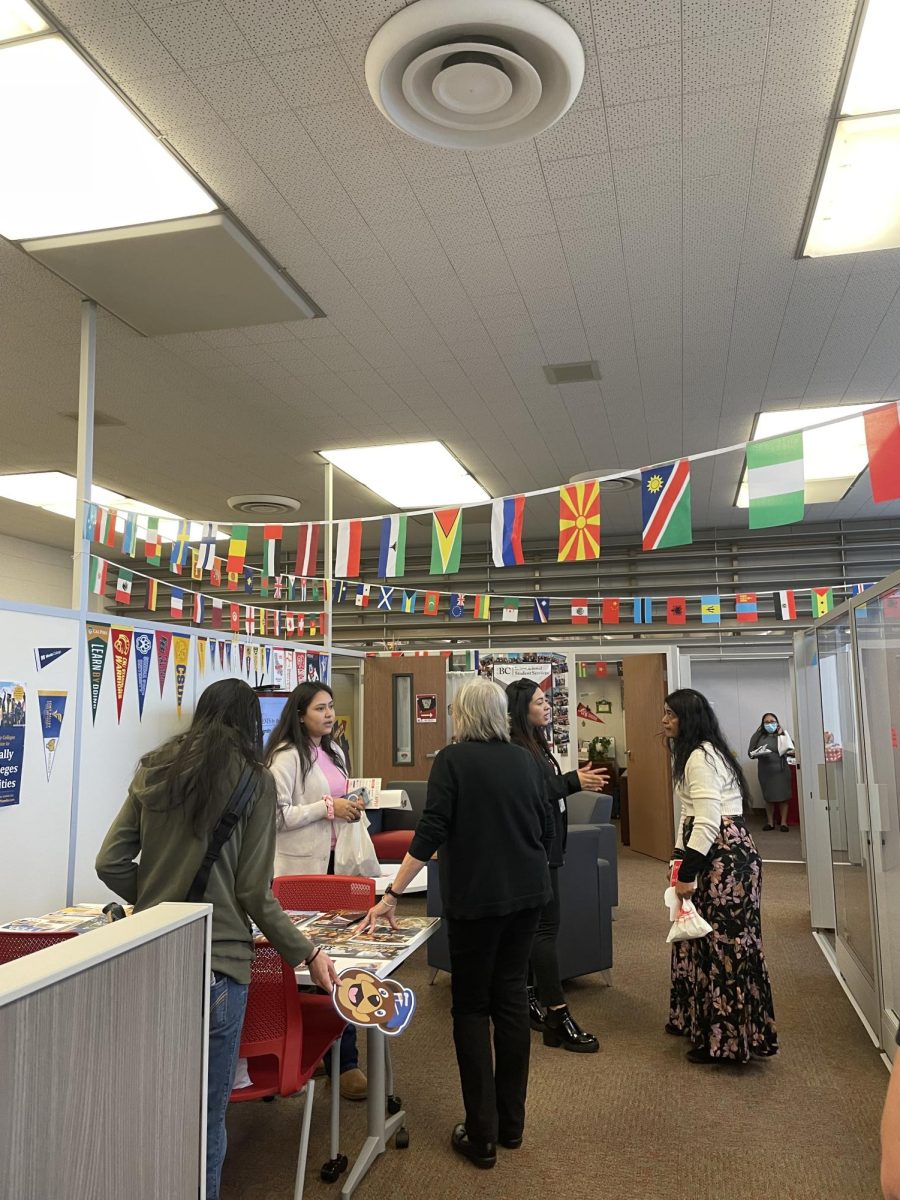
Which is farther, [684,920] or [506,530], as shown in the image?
[506,530]

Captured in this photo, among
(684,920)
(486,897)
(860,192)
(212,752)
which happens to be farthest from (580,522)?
(212,752)

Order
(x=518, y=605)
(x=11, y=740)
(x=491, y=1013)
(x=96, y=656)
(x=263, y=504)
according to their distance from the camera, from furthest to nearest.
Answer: (x=518, y=605) → (x=263, y=504) → (x=96, y=656) → (x=11, y=740) → (x=491, y=1013)

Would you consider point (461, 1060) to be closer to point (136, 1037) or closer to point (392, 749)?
point (136, 1037)

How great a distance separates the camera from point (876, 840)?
151 inches

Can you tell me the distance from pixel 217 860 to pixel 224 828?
0.28 feet

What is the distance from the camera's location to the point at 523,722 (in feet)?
13.1

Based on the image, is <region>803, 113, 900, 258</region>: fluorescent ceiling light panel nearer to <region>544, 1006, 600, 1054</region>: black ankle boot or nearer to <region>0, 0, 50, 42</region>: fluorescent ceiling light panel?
<region>0, 0, 50, 42</region>: fluorescent ceiling light panel

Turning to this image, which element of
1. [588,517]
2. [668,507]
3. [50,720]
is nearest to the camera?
[50,720]

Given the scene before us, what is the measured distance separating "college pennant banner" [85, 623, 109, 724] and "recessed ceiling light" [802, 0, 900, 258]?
11.9ft

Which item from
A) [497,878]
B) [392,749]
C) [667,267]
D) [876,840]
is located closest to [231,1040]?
[497,878]

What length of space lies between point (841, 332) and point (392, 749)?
5652 mm

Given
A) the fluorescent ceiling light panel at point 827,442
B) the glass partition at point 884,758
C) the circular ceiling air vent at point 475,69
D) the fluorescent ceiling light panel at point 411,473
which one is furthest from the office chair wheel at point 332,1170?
the fluorescent ceiling light panel at point 411,473

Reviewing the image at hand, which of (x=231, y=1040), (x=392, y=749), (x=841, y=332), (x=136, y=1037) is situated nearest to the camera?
(x=136, y=1037)

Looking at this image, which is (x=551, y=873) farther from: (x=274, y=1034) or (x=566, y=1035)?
(x=274, y=1034)
